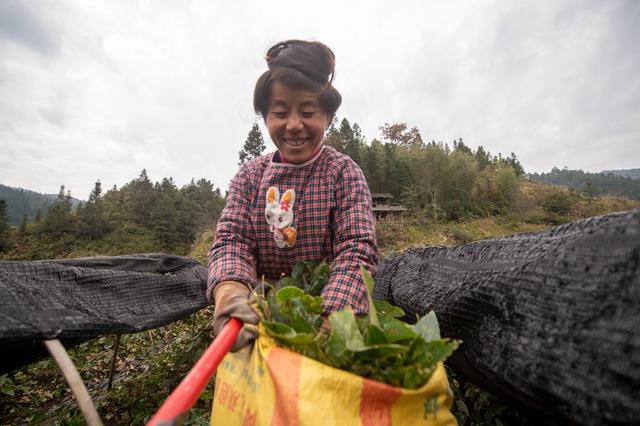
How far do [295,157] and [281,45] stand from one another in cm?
56

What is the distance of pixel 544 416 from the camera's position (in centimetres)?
A: 78

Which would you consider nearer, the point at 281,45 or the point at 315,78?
the point at 315,78

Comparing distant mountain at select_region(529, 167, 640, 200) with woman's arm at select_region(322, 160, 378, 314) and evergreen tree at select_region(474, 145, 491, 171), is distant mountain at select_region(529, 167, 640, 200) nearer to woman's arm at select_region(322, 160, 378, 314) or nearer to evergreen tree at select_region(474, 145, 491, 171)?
evergreen tree at select_region(474, 145, 491, 171)

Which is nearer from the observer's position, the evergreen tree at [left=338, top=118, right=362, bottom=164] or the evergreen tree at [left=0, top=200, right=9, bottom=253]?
the evergreen tree at [left=338, top=118, right=362, bottom=164]

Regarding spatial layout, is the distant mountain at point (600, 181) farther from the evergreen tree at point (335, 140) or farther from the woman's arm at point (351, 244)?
the woman's arm at point (351, 244)

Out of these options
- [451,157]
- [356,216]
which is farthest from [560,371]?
[451,157]

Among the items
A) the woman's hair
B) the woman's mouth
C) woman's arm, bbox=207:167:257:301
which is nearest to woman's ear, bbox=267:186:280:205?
woman's arm, bbox=207:167:257:301

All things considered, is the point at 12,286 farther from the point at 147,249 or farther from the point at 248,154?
the point at 147,249

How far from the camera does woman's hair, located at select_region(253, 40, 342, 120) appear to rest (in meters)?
1.45

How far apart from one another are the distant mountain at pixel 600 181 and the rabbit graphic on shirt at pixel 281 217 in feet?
140

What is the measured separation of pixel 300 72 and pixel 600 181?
344ft

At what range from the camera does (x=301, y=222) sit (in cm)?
156

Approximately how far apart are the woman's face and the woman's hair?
1.3 inches

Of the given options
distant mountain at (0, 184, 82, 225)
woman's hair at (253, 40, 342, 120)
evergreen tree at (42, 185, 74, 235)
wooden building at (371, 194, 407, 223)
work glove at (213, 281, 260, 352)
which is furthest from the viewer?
distant mountain at (0, 184, 82, 225)
